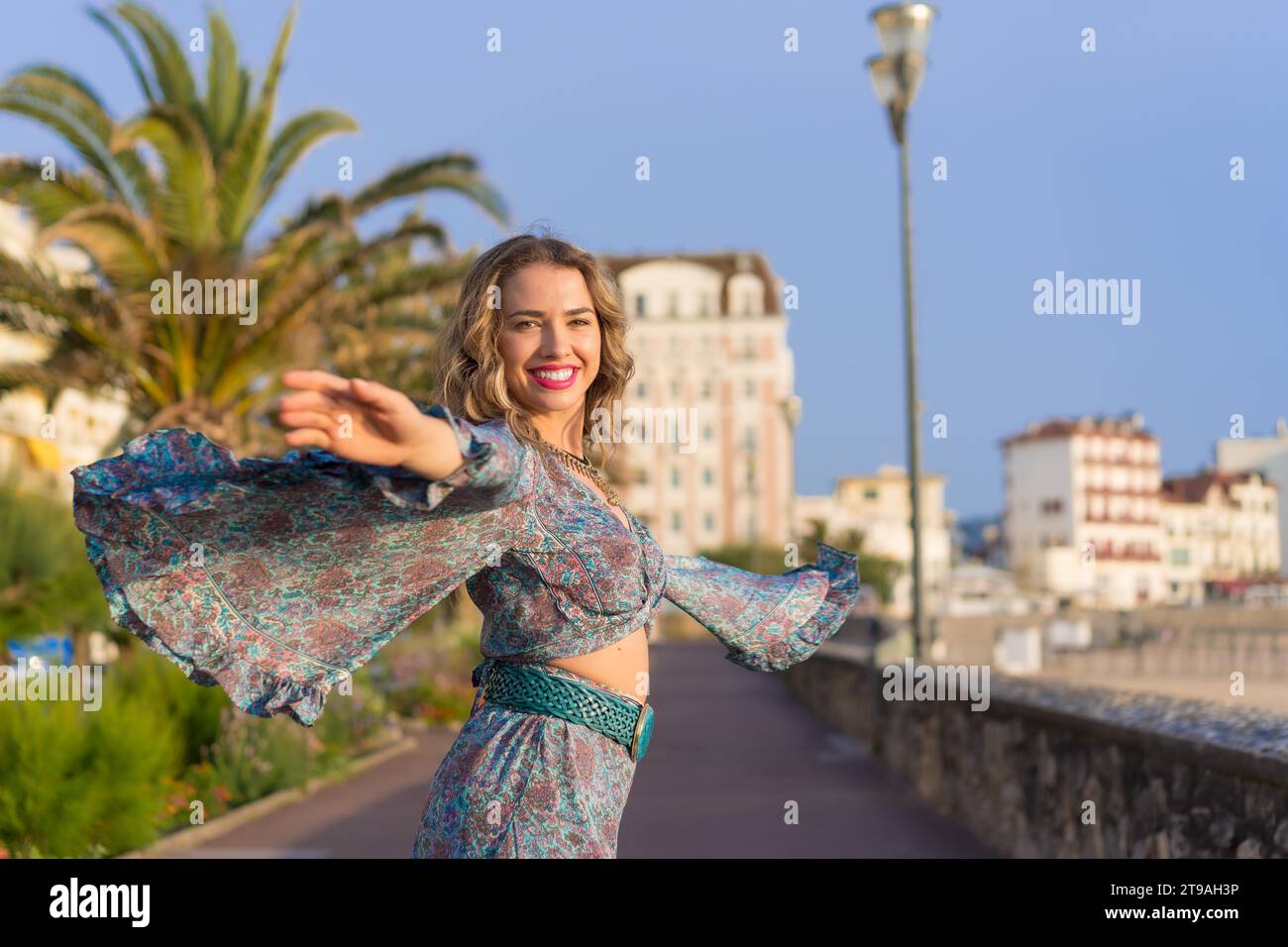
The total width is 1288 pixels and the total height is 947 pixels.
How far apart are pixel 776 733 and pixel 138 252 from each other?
10665 mm

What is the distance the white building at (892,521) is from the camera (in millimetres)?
102938

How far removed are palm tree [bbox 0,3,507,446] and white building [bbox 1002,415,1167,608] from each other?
125 metres

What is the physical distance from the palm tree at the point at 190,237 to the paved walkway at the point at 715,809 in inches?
170

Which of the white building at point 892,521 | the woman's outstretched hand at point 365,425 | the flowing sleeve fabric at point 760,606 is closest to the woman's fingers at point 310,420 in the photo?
the woman's outstretched hand at point 365,425

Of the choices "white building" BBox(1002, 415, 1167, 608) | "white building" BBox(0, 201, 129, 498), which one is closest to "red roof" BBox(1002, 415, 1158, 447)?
"white building" BBox(1002, 415, 1167, 608)

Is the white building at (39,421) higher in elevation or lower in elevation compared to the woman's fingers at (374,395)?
higher

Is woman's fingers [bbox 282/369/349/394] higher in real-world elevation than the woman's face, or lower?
lower

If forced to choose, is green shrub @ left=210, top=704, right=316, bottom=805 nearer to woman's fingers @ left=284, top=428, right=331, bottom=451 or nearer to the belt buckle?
the belt buckle

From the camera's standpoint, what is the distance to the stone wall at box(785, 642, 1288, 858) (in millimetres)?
5836

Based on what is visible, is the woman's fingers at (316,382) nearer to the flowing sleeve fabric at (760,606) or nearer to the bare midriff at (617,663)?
the bare midriff at (617,663)

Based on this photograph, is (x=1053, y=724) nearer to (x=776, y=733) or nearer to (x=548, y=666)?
(x=548, y=666)

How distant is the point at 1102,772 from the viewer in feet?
26.1

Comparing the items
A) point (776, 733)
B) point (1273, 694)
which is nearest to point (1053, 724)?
point (776, 733)

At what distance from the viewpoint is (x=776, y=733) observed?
21328 mm
